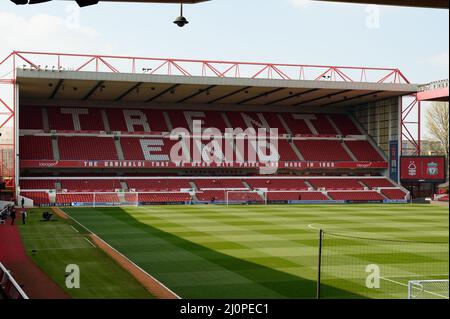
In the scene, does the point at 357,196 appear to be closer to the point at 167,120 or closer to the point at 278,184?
the point at 278,184

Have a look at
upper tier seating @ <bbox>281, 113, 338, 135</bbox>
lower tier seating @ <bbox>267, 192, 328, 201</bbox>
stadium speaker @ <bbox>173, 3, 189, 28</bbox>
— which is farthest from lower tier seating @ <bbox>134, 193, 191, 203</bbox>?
stadium speaker @ <bbox>173, 3, 189, 28</bbox>

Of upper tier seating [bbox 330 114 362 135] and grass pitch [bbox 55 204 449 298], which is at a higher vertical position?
upper tier seating [bbox 330 114 362 135]

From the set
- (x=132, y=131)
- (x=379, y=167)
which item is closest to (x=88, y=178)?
(x=132, y=131)

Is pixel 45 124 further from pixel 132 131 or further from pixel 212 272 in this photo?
pixel 212 272

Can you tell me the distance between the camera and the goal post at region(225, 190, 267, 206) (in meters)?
55.2

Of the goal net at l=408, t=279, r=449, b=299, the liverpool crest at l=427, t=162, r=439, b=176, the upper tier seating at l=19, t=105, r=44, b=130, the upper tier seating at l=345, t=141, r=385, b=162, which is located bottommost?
the goal net at l=408, t=279, r=449, b=299

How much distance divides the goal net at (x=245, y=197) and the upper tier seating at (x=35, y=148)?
59.9 ft

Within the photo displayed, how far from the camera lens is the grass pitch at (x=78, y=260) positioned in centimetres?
1702

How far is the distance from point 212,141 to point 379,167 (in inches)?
773

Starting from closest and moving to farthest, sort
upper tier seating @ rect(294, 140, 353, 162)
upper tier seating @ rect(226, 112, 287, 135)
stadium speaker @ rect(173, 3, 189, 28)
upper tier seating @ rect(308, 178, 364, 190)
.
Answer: stadium speaker @ rect(173, 3, 189, 28), upper tier seating @ rect(308, 178, 364, 190), upper tier seating @ rect(294, 140, 353, 162), upper tier seating @ rect(226, 112, 287, 135)

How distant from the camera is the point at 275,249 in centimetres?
2519

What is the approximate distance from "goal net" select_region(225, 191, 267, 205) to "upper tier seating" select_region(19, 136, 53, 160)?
18252mm

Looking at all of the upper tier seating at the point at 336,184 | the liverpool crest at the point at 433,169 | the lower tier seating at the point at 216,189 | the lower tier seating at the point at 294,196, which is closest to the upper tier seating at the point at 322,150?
the lower tier seating at the point at 216,189

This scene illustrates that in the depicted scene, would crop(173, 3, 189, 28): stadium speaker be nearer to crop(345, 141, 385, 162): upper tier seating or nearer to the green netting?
the green netting
